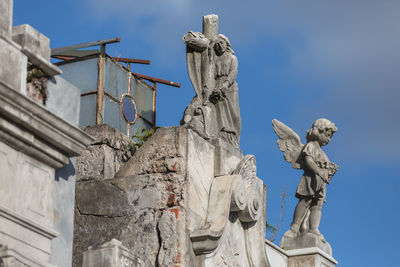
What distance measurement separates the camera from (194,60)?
44.1 ft

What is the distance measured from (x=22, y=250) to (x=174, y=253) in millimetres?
2967

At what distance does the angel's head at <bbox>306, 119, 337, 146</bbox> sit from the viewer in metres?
15.8

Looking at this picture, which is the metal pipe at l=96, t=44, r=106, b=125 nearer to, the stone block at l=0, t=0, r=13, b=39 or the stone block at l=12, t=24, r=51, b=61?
the stone block at l=12, t=24, r=51, b=61

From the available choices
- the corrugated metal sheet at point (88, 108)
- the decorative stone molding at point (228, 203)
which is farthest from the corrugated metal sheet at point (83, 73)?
the decorative stone molding at point (228, 203)

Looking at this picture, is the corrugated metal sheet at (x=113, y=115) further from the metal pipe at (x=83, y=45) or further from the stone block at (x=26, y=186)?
the stone block at (x=26, y=186)

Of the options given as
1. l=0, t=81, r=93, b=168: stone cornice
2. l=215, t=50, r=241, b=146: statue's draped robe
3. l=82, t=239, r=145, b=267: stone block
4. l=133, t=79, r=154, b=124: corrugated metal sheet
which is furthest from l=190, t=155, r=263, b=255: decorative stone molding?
l=133, t=79, r=154, b=124: corrugated metal sheet

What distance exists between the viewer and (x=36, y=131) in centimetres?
887

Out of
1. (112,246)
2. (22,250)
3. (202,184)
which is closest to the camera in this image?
(22,250)

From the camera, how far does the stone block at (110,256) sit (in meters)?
9.91

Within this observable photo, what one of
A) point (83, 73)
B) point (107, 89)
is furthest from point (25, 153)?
point (83, 73)

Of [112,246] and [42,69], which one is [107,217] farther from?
[42,69]

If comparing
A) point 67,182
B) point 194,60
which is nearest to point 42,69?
point 67,182

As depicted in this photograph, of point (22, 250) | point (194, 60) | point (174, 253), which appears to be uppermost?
point (194, 60)

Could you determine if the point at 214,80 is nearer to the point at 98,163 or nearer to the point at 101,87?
the point at 98,163
